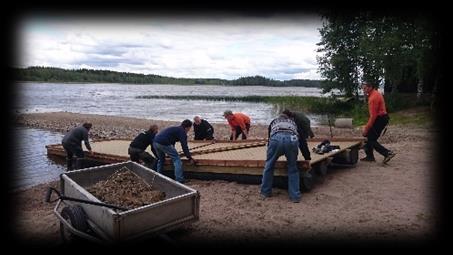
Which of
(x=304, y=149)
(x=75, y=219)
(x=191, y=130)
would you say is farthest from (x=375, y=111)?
(x=191, y=130)

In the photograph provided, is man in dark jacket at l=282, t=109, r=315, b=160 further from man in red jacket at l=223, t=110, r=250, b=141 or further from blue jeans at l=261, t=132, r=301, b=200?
man in red jacket at l=223, t=110, r=250, b=141

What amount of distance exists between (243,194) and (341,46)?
2564 cm

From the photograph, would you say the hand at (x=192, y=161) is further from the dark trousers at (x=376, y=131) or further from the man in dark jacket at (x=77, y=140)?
the dark trousers at (x=376, y=131)

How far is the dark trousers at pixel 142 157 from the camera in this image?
978 cm

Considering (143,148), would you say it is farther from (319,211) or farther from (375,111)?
(375,111)

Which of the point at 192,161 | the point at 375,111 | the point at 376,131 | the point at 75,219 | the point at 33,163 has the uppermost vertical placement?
the point at 375,111

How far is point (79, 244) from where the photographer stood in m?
5.41

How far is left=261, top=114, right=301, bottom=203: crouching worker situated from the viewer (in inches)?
276

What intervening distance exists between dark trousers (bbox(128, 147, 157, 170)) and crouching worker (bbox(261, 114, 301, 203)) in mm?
3534

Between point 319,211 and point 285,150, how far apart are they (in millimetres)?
1240

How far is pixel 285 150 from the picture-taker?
23.1 ft

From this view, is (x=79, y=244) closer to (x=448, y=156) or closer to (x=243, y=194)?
(x=243, y=194)

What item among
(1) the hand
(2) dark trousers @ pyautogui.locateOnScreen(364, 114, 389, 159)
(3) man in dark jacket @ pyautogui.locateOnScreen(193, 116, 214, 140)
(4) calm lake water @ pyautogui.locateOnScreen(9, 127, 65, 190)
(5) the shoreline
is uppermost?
(2) dark trousers @ pyautogui.locateOnScreen(364, 114, 389, 159)

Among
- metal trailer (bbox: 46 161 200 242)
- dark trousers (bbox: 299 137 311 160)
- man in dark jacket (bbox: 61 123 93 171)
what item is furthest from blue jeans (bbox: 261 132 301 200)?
man in dark jacket (bbox: 61 123 93 171)
